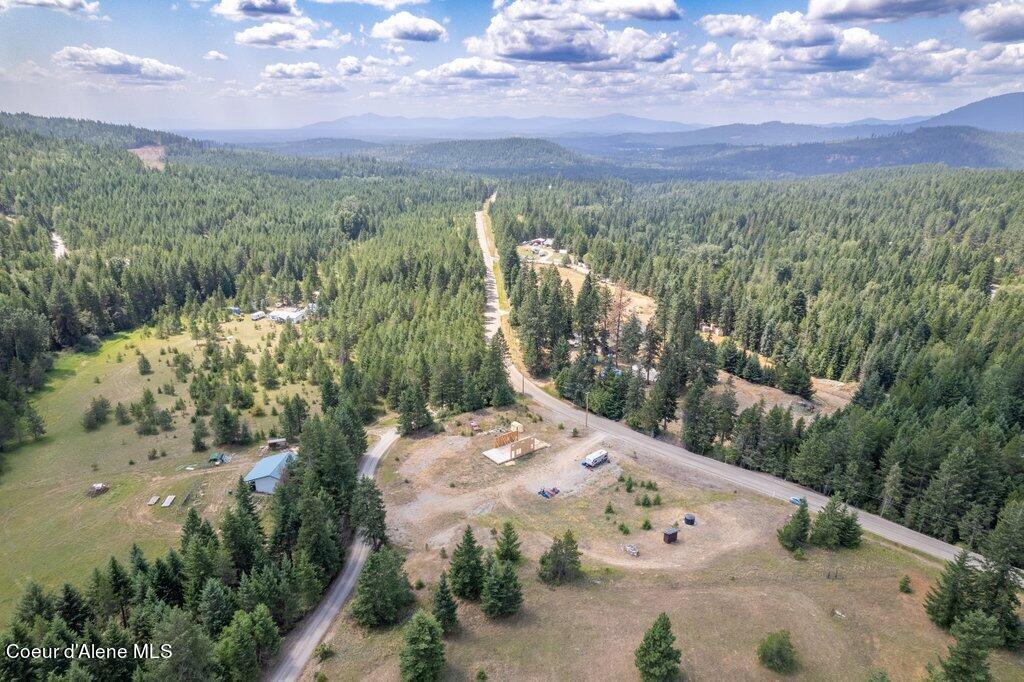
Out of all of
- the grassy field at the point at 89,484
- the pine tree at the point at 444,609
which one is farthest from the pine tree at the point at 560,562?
the grassy field at the point at 89,484

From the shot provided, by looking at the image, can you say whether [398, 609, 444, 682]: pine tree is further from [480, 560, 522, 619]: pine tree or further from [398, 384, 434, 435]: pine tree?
[398, 384, 434, 435]: pine tree

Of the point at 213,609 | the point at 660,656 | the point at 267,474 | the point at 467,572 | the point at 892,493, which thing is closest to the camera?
the point at 660,656

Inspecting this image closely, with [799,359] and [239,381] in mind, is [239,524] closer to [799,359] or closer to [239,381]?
[239,381]

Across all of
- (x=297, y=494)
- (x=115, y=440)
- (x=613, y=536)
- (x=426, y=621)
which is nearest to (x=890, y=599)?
(x=613, y=536)

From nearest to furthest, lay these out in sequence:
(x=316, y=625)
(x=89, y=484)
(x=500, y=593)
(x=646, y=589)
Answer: (x=500, y=593), (x=316, y=625), (x=646, y=589), (x=89, y=484)

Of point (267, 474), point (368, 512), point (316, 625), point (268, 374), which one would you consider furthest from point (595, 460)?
point (268, 374)

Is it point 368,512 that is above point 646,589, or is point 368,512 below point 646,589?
above

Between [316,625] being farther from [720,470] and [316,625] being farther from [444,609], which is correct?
[720,470]
